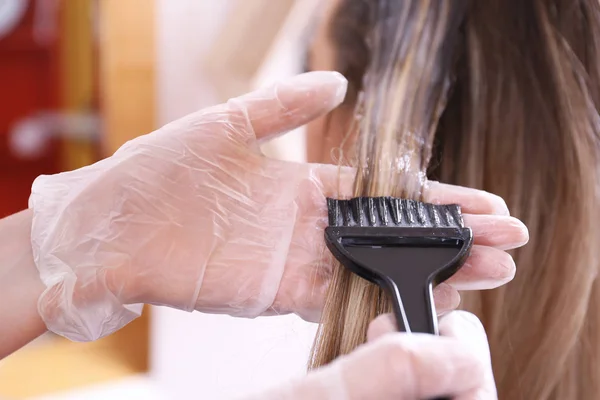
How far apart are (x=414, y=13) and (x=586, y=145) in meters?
0.28

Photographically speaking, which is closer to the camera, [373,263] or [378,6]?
[373,263]

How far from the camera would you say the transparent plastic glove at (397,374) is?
0.36 meters

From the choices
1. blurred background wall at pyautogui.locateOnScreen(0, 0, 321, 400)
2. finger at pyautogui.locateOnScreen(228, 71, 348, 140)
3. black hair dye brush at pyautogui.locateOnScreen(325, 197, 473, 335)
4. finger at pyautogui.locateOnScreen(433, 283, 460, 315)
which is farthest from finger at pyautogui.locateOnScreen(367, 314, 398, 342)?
blurred background wall at pyautogui.locateOnScreen(0, 0, 321, 400)

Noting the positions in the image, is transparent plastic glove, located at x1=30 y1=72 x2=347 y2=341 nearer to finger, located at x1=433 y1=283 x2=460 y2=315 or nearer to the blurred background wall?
finger, located at x1=433 y1=283 x2=460 y2=315

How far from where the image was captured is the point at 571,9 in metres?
0.71

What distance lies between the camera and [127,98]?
1.12 metres

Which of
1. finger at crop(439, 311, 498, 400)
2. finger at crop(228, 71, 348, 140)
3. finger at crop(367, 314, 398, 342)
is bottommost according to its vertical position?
finger at crop(439, 311, 498, 400)

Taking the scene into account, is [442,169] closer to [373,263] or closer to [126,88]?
[373,263]

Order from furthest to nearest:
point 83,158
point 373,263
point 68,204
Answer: point 83,158 < point 68,204 < point 373,263

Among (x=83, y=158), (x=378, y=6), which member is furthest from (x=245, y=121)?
(x=83, y=158)

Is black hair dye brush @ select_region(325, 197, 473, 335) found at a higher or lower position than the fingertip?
higher

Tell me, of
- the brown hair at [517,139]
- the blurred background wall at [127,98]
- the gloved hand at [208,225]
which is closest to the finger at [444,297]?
the gloved hand at [208,225]

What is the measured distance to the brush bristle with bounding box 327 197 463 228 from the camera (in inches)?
20.3

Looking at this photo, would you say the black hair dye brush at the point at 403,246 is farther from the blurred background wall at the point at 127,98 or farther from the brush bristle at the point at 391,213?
the blurred background wall at the point at 127,98
